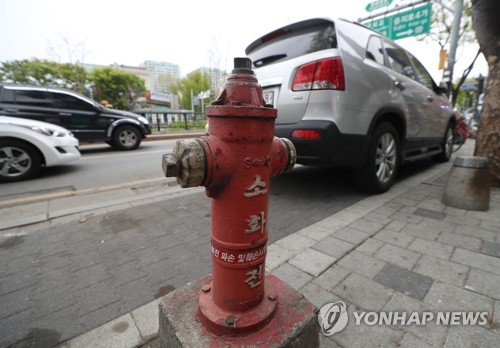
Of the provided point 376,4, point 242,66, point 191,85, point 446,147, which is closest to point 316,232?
point 242,66

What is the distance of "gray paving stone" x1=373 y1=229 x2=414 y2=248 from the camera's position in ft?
7.01

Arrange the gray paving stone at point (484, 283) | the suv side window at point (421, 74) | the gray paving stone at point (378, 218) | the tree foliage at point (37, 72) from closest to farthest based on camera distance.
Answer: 1. the gray paving stone at point (484, 283)
2. the gray paving stone at point (378, 218)
3. the suv side window at point (421, 74)
4. the tree foliage at point (37, 72)

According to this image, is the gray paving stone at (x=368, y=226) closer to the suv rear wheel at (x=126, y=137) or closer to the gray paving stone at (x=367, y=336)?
the gray paving stone at (x=367, y=336)

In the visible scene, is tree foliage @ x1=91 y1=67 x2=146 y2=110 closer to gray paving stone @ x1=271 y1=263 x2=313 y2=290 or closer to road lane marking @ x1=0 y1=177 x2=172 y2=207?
road lane marking @ x1=0 y1=177 x2=172 y2=207

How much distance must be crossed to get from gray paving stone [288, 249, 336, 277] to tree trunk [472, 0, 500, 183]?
133 inches

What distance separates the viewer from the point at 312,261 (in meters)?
1.88

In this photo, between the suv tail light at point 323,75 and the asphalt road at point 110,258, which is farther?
the suv tail light at point 323,75

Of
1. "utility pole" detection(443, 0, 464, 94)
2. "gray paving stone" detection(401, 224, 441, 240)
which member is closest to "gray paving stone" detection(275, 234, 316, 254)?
"gray paving stone" detection(401, 224, 441, 240)

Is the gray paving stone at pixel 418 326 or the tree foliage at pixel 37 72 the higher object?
the tree foliage at pixel 37 72

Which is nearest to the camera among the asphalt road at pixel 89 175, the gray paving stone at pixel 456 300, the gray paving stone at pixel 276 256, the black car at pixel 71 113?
the gray paving stone at pixel 456 300

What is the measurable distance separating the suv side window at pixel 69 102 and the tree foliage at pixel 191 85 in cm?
4213

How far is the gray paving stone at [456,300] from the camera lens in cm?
140

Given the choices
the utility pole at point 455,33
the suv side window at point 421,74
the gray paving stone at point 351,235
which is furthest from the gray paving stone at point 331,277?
the utility pole at point 455,33

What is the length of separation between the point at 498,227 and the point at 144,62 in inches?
3883
